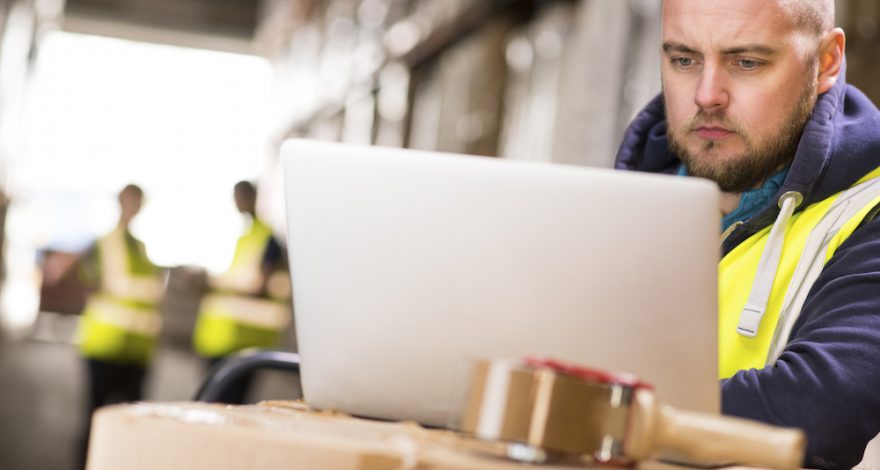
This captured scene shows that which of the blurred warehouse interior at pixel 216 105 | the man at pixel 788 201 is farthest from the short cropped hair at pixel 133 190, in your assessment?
the man at pixel 788 201

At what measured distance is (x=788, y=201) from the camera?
182cm

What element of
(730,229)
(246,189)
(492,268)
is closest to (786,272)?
(730,229)

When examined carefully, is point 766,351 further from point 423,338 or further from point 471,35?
point 471,35

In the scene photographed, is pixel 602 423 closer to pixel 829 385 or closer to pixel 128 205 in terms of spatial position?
pixel 829 385

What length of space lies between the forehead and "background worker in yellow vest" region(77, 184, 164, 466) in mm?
4856

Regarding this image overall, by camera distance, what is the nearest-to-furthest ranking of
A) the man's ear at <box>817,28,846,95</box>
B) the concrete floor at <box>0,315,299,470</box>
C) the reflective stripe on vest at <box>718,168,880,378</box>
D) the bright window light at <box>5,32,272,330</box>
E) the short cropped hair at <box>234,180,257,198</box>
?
the reflective stripe on vest at <box>718,168,880,378</box>
the man's ear at <box>817,28,846,95</box>
the concrete floor at <box>0,315,299,470</box>
the short cropped hair at <box>234,180,257,198</box>
the bright window light at <box>5,32,272,330</box>

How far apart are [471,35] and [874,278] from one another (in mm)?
5931

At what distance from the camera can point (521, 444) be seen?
42.0 inches

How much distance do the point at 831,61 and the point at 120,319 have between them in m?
4.96

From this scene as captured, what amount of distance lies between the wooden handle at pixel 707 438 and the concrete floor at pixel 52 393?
5.19 metres

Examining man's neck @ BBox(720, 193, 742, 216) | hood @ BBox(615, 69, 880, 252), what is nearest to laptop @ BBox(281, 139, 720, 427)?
hood @ BBox(615, 69, 880, 252)

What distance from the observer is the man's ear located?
202 centimetres

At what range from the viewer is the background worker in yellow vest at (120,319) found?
251 inches

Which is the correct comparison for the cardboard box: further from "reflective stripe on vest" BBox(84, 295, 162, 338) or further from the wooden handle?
"reflective stripe on vest" BBox(84, 295, 162, 338)
